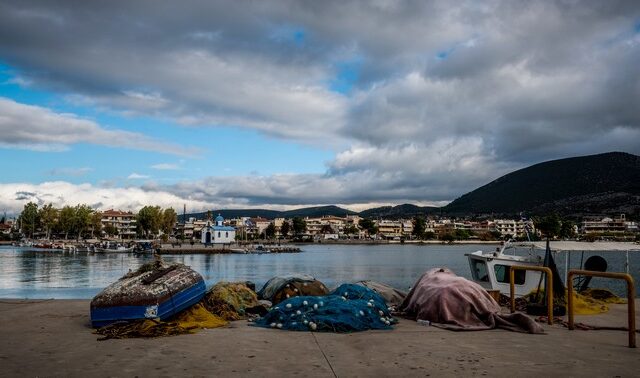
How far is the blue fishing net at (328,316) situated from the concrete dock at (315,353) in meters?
0.37

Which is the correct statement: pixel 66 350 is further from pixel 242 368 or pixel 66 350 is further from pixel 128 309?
pixel 242 368

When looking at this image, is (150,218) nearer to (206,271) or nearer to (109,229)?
(109,229)

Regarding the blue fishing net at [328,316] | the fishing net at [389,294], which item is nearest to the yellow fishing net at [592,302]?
the fishing net at [389,294]

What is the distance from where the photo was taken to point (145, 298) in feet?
31.8

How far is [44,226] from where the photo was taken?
533 feet

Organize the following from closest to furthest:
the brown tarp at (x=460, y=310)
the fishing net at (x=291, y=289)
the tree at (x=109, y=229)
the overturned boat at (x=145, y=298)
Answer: the overturned boat at (x=145, y=298) < the brown tarp at (x=460, y=310) < the fishing net at (x=291, y=289) < the tree at (x=109, y=229)

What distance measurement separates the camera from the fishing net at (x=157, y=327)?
28.7ft

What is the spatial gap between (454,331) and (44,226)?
17696 cm

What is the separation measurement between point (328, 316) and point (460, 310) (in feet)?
8.76

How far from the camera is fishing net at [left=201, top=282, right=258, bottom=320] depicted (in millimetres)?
11258

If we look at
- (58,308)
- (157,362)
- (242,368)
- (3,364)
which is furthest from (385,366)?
(58,308)

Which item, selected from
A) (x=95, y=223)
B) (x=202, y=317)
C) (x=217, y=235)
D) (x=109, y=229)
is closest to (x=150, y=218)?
(x=95, y=223)

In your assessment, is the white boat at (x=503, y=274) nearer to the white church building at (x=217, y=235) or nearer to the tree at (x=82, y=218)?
the white church building at (x=217, y=235)

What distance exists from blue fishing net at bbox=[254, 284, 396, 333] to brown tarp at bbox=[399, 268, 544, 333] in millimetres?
927
